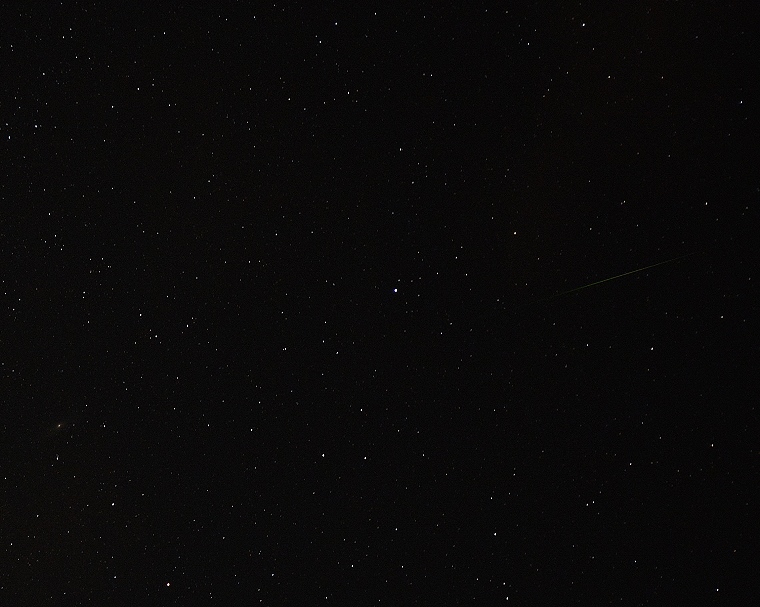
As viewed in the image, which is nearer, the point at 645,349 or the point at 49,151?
the point at 645,349

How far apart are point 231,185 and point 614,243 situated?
17 centimetres

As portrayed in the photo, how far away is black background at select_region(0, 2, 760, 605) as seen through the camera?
0.92 ft

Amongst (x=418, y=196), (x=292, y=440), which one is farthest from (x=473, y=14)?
(x=292, y=440)

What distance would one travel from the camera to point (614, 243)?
0.95 feet

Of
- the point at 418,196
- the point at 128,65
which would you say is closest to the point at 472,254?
the point at 418,196

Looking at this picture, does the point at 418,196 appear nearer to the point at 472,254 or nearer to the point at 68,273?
the point at 472,254

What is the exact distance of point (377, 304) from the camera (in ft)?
1.10

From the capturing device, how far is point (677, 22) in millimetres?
270

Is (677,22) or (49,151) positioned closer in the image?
(677,22)

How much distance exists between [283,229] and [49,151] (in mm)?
134

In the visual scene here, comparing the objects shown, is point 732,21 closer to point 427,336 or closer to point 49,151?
point 427,336

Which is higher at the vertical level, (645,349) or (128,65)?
(128,65)

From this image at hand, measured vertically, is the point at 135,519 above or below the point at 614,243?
below

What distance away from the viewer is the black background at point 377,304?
28 centimetres
